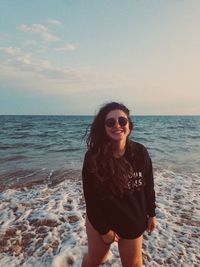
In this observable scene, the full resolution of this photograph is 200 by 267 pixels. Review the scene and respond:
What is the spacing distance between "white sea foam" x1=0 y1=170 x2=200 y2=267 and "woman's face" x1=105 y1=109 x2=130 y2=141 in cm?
238

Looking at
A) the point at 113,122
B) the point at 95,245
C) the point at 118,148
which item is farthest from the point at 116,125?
the point at 95,245

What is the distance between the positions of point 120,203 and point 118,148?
552mm

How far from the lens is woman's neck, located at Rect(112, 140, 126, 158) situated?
304cm

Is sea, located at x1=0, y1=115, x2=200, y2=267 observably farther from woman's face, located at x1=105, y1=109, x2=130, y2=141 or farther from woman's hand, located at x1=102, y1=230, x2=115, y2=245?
woman's hand, located at x1=102, y1=230, x2=115, y2=245

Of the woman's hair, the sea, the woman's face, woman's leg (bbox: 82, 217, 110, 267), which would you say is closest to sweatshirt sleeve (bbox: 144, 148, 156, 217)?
the woman's hair

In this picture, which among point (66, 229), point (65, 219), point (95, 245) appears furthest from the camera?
point (65, 219)

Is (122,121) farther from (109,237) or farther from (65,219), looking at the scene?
(65,219)

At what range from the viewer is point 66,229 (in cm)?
576

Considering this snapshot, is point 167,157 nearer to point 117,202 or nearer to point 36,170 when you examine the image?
point 36,170

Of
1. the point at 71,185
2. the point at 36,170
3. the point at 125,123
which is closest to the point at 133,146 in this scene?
the point at 125,123

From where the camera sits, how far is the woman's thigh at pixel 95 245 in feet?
10.0

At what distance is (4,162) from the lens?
12984 mm

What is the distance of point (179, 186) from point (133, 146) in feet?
21.1

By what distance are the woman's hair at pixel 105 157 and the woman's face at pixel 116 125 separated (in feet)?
0.16
